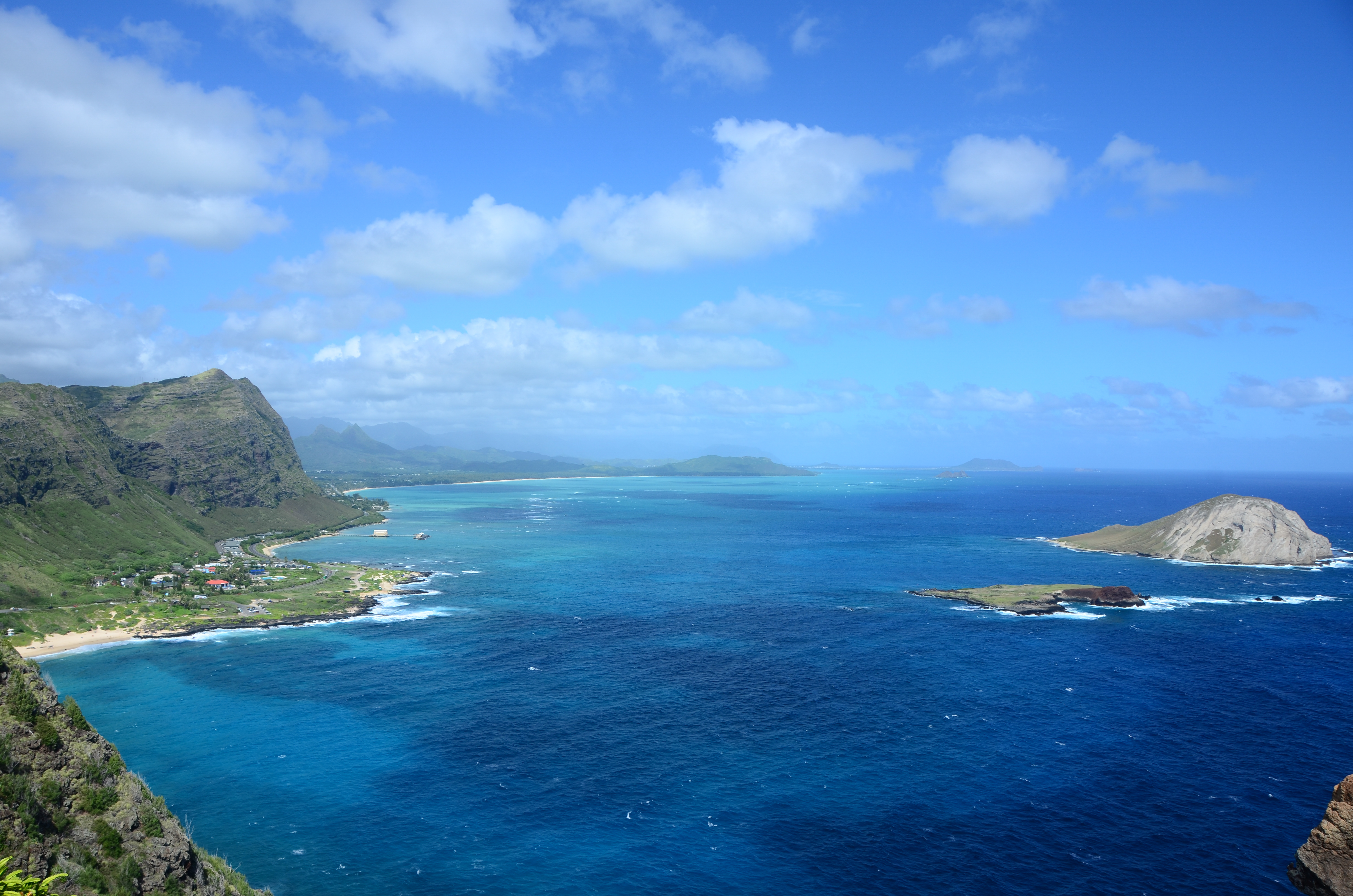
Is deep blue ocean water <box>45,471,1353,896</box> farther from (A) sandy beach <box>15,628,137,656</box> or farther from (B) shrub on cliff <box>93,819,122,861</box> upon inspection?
(B) shrub on cliff <box>93,819,122,861</box>

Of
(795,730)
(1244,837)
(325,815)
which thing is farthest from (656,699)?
(1244,837)

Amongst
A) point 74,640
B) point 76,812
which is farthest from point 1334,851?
point 74,640

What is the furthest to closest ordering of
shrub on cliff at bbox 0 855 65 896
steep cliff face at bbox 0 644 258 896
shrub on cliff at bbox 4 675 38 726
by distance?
shrub on cliff at bbox 4 675 38 726
steep cliff face at bbox 0 644 258 896
shrub on cliff at bbox 0 855 65 896

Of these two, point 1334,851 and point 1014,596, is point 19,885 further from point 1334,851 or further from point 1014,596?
point 1014,596

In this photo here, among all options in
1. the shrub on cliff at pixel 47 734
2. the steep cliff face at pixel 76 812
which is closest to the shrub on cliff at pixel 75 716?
the steep cliff face at pixel 76 812

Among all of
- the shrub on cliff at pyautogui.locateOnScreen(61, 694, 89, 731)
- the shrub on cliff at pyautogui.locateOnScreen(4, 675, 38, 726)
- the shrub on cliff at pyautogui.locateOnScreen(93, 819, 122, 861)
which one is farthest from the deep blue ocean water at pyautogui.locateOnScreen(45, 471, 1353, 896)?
the shrub on cliff at pyautogui.locateOnScreen(4, 675, 38, 726)

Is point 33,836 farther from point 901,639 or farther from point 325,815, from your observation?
point 901,639
